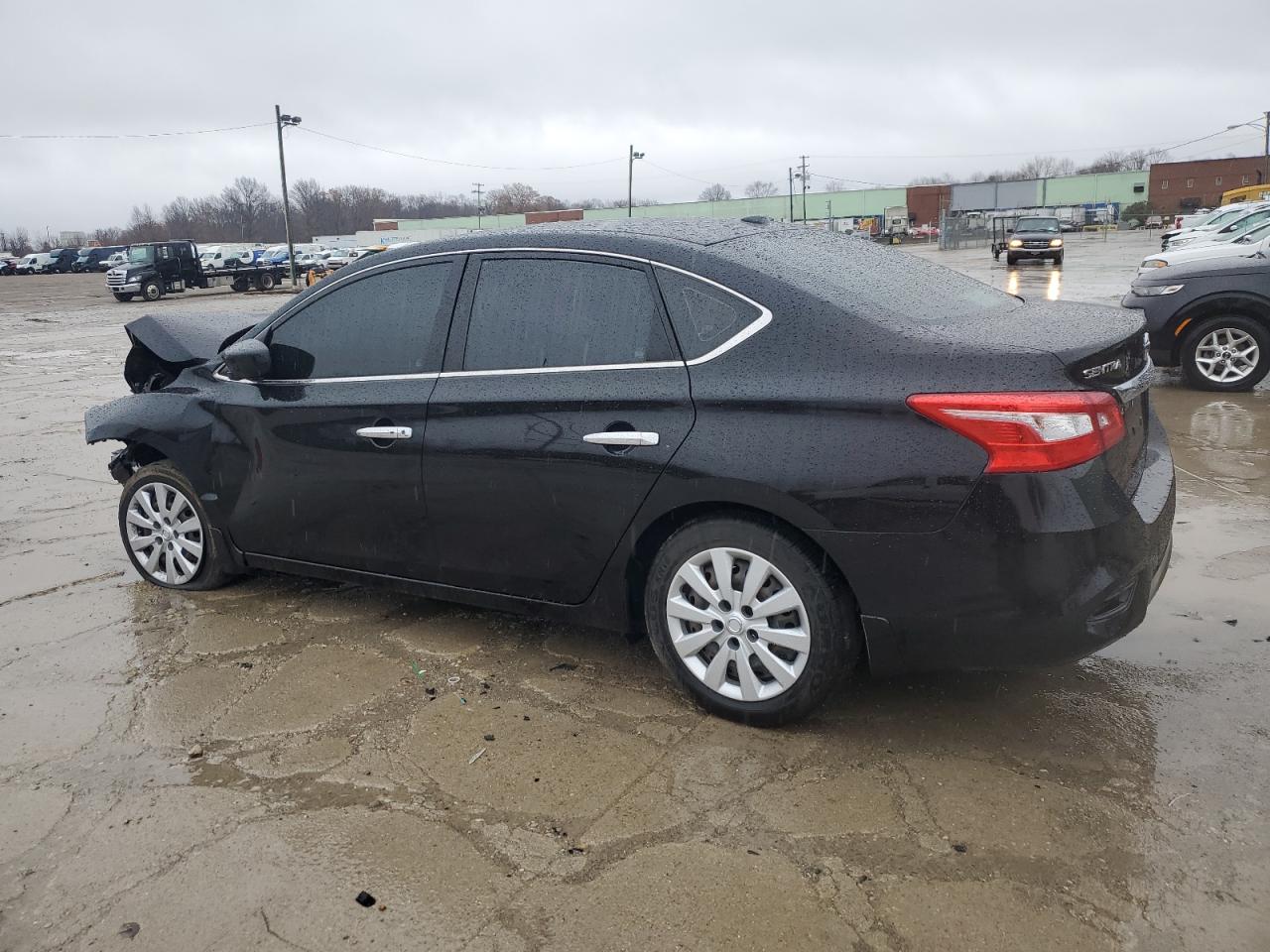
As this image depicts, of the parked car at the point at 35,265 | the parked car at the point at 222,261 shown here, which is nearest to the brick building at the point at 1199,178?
the parked car at the point at 222,261

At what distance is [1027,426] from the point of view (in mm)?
2836

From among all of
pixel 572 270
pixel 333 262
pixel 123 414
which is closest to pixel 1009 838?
pixel 572 270

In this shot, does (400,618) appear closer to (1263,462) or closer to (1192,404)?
(1263,462)

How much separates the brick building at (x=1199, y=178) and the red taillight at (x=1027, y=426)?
103 meters

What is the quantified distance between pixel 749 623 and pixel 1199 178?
108 metres

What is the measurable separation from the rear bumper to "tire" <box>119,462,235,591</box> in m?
3.15

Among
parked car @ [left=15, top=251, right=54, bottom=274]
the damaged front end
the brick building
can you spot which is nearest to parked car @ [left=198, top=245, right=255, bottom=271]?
parked car @ [left=15, top=251, right=54, bottom=274]

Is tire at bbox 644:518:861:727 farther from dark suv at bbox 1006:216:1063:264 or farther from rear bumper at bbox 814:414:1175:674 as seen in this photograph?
dark suv at bbox 1006:216:1063:264

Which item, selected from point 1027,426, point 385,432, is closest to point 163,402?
point 385,432

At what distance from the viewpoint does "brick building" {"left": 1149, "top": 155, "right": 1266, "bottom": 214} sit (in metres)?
92.9

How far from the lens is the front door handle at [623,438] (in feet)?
10.9

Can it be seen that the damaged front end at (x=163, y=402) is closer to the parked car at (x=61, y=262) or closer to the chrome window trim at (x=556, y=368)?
the chrome window trim at (x=556, y=368)

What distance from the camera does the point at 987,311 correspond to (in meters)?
3.62

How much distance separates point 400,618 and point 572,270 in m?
1.83
